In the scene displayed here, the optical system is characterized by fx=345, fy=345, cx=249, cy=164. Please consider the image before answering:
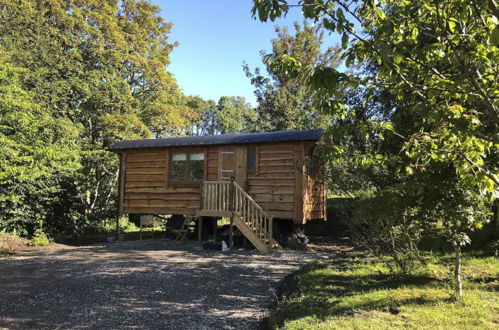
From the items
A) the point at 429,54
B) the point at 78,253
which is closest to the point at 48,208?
the point at 78,253

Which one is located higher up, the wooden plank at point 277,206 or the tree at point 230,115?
the tree at point 230,115

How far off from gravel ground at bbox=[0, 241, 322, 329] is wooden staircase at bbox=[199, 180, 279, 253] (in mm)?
536

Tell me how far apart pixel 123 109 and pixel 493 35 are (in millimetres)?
20094

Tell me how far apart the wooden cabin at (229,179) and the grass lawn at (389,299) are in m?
4.50

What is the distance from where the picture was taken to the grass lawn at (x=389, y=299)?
3.81 meters

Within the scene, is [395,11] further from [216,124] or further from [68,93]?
[216,124]

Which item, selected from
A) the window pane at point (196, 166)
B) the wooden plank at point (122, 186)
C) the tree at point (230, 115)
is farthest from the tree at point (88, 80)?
the tree at point (230, 115)

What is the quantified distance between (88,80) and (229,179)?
11.0 m

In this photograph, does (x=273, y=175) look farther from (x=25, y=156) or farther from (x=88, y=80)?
(x=88, y=80)

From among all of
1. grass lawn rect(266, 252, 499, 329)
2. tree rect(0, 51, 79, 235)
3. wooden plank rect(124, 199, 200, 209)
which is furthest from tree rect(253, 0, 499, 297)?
tree rect(0, 51, 79, 235)

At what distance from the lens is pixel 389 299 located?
14.8 ft

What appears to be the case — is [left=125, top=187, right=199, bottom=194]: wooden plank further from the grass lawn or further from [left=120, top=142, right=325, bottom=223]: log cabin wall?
the grass lawn

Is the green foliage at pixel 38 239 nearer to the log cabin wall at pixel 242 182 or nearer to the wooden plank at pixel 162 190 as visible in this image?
the log cabin wall at pixel 242 182

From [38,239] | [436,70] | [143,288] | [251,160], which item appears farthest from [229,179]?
[436,70]
